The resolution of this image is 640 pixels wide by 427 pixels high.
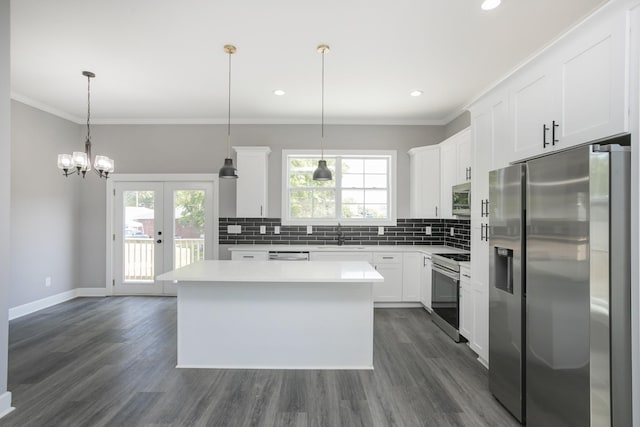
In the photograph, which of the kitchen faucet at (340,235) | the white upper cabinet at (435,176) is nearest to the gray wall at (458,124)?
the white upper cabinet at (435,176)

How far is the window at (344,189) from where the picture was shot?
5.25m

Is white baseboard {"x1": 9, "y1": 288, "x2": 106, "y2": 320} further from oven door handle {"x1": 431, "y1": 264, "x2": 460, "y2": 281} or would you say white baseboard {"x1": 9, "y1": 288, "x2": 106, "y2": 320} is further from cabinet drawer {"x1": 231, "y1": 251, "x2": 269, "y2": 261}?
oven door handle {"x1": 431, "y1": 264, "x2": 460, "y2": 281}

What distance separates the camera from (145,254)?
5184mm

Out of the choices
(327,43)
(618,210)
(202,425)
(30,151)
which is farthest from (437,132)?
(30,151)

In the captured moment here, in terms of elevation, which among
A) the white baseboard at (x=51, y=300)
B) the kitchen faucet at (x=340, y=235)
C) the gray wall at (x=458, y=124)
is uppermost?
the gray wall at (x=458, y=124)

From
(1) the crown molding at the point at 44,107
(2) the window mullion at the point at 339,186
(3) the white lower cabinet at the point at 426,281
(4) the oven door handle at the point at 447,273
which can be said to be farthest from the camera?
(2) the window mullion at the point at 339,186

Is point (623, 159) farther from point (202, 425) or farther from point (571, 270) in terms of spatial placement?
point (202, 425)

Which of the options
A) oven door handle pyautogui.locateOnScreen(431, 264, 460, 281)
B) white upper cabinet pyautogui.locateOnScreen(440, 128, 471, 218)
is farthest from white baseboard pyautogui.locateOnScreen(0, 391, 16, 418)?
white upper cabinet pyautogui.locateOnScreen(440, 128, 471, 218)

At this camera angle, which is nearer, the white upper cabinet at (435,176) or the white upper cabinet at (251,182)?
the white upper cabinet at (435,176)

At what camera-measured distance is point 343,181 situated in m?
5.28

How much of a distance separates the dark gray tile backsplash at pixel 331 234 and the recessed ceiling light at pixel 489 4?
10.8 feet

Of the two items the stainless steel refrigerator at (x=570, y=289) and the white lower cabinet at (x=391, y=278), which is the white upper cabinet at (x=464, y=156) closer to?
the white lower cabinet at (x=391, y=278)

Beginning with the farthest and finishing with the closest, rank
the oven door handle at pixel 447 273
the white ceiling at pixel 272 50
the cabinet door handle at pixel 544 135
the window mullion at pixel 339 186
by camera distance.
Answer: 1. the window mullion at pixel 339 186
2. the oven door handle at pixel 447 273
3. the white ceiling at pixel 272 50
4. the cabinet door handle at pixel 544 135

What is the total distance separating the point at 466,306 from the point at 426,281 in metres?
1.10
